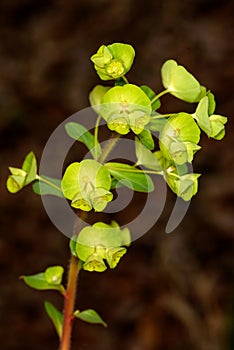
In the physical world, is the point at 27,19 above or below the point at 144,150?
above

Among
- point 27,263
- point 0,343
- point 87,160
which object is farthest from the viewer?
point 27,263

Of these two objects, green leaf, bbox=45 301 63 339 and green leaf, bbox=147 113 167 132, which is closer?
green leaf, bbox=147 113 167 132

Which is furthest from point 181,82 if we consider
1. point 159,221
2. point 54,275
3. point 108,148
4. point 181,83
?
point 159,221

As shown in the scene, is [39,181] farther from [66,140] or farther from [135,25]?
[135,25]

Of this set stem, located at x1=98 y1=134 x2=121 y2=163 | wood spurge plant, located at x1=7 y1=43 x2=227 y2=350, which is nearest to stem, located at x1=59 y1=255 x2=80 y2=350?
wood spurge plant, located at x1=7 y1=43 x2=227 y2=350

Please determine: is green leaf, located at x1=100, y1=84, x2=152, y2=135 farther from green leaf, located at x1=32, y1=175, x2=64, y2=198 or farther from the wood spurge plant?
green leaf, located at x1=32, y1=175, x2=64, y2=198

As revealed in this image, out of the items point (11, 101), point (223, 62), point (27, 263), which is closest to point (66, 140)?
point (11, 101)

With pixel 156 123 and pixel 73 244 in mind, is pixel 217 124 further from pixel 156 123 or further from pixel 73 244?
pixel 73 244

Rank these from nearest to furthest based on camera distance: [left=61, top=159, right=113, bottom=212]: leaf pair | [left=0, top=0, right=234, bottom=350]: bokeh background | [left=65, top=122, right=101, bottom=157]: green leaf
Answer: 1. [left=61, top=159, right=113, bottom=212]: leaf pair
2. [left=65, top=122, right=101, bottom=157]: green leaf
3. [left=0, top=0, right=234, bottom=350]: bokeh background
